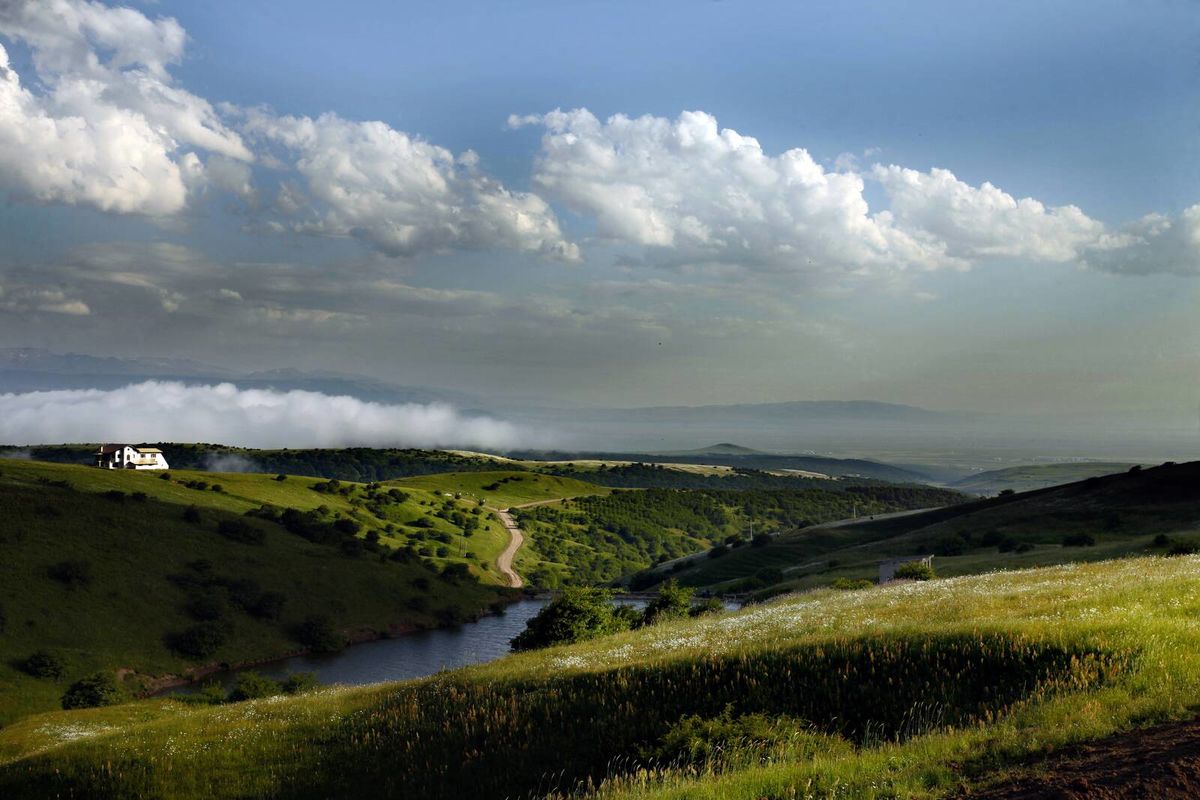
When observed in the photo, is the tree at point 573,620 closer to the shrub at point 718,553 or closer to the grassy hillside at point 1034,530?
the grassy hillside at point 1034,530

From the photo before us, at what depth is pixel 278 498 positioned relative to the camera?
199000 mm

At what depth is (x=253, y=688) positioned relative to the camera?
85500 mm

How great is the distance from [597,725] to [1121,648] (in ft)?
34.7

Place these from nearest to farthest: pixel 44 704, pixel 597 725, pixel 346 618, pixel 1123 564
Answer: pixel 597 725, pixel 1123 564, pixel 44 704, pixel 346 618

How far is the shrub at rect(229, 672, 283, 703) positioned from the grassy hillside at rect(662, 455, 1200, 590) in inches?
2760

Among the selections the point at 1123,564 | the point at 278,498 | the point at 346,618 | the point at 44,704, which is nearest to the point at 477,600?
the point at 346,618

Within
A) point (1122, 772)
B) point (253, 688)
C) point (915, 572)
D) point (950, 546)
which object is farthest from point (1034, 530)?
point (1122, 772)

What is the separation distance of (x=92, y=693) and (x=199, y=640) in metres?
27.4

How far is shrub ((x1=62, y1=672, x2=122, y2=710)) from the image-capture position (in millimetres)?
88250

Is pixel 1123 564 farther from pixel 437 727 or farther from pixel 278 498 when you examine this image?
pixel 278 498

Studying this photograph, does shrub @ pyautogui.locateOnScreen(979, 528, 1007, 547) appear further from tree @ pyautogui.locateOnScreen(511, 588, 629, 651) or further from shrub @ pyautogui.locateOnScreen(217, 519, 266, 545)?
shrub @ pyautogui.locateOnScreen(217, 519, 266, 545)

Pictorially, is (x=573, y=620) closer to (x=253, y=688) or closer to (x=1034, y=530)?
(x=253, y=688)

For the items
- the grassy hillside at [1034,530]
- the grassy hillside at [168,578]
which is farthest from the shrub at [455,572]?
the grassy hillside at [1034,530]

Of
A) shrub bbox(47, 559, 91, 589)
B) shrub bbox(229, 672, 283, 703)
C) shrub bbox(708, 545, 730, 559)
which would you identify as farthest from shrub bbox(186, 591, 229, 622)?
shrub bbox(708, 545, 730, 559)
